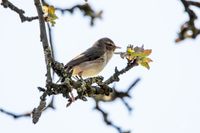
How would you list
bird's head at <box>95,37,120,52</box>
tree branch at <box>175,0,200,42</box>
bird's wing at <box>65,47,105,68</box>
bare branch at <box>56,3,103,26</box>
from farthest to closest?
bird's head at <box>95,37,120,52</box>
bird's wing at <box>65,47,105,68</box>
bare branch at <box>56,3,103,26</box>
tree branch at <box>175,0,200,42</box>

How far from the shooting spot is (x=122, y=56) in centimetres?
559

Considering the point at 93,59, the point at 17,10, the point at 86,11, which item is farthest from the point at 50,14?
the point at 93,59

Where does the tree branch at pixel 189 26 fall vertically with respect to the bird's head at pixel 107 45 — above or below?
above

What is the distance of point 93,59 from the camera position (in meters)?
10.4

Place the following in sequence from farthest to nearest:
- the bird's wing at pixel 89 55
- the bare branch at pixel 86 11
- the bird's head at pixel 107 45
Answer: the bird's head at pixel 107 45
the bird's wing at pixel 89 55
the bare branch at pixel 86 11

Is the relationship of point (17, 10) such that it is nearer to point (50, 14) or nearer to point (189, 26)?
point (50, 14)

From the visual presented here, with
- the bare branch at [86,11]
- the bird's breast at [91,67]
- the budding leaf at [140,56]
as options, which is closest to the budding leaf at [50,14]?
the bare branch at [86,11]

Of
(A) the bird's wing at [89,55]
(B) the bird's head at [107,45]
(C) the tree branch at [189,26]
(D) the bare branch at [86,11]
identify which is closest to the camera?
(C) the tree branch at [189,26]

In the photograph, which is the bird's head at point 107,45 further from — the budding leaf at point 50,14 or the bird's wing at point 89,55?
the budding leaf at point 50,14

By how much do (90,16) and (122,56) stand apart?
1612mm

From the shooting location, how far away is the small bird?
927 centimetres

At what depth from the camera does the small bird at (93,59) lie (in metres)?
9.27

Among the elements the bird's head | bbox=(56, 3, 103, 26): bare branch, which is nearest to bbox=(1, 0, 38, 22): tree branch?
bbox=(56, 3, 103, 26): bare branch

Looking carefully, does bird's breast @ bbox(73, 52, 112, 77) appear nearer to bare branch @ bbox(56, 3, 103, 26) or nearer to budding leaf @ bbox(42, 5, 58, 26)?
bare branch @ bbox(56, 3, 103, 26)
